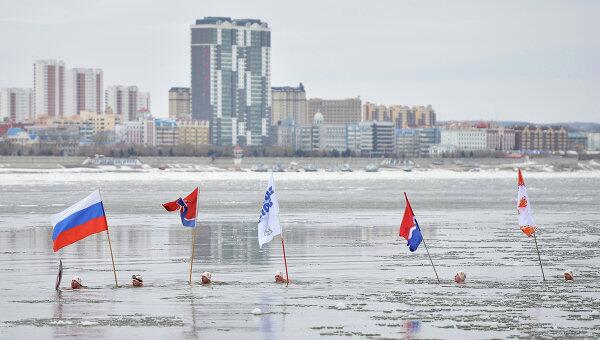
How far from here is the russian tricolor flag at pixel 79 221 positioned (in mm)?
27938

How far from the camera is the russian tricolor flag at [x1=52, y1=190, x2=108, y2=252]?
2794cm

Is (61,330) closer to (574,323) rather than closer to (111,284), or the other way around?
(111,284)

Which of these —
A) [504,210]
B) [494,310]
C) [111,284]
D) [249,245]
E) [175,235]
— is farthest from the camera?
[504,210]

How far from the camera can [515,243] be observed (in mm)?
41031

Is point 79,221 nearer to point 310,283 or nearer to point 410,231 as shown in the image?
point 310,283

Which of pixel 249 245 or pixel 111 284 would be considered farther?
pixel 249 245

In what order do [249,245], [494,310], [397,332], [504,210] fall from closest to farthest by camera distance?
[397,332], [494,310], [249,245], [504,210]

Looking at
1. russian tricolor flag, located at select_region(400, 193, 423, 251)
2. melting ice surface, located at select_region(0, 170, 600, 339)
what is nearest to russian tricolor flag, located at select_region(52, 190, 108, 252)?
melting ice surface, located at select_region(0, 170, 600, 339)

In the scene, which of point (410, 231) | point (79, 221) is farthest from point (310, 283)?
point (79, 221)

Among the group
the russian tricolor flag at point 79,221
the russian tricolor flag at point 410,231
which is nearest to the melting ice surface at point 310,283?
the russian tricolor flag at point 410,231

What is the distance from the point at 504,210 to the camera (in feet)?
211

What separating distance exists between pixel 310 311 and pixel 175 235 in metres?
20.6

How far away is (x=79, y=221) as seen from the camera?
28328 mm

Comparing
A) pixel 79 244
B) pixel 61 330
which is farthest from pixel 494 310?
pixel 79 244
